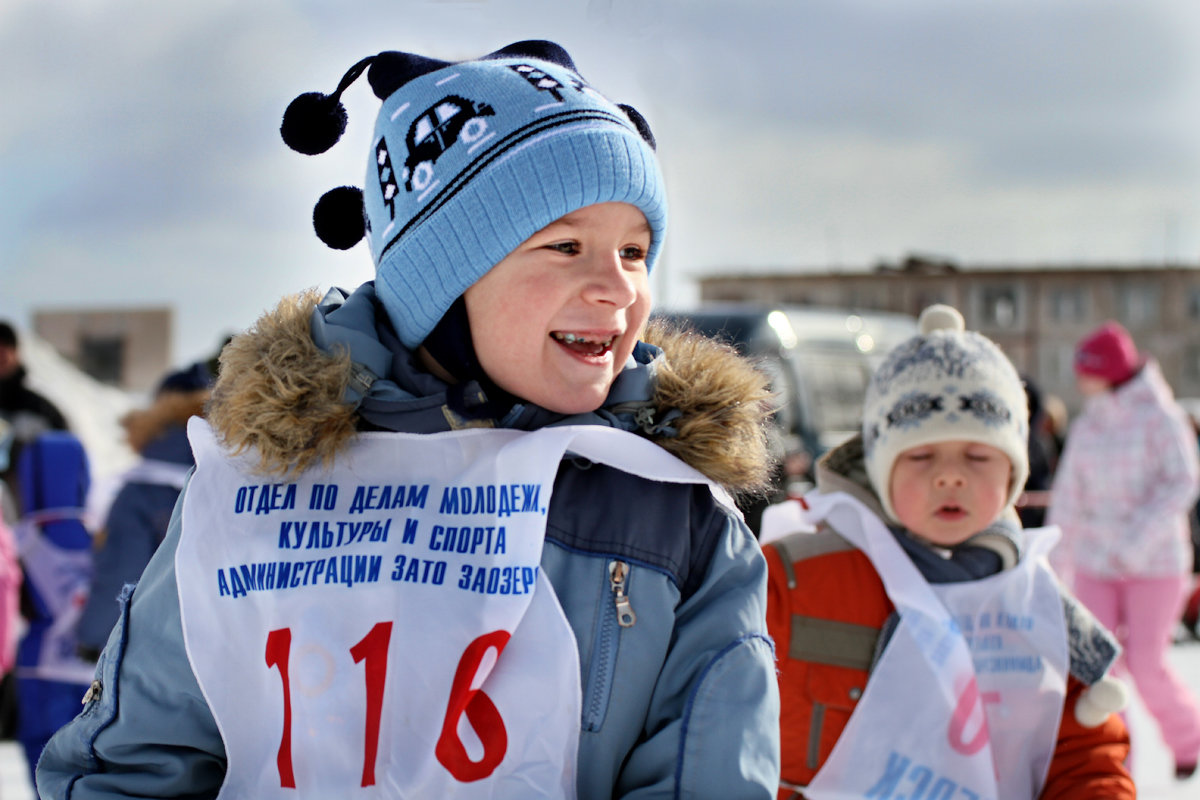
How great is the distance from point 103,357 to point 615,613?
1613cm

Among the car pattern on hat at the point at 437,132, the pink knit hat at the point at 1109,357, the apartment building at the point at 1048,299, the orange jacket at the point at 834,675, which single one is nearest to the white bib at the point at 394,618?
the car pattern on hat at the point at 437,132

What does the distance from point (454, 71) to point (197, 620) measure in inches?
31.0

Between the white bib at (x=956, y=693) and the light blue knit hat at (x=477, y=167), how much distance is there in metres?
0.96

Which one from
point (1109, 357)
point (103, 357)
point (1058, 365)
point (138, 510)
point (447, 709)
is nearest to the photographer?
point (447, 709)

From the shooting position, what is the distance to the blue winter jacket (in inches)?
50.3

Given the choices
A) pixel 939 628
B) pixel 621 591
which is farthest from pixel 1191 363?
pixel 621 591

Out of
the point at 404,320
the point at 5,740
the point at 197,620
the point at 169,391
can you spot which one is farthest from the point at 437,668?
the point at 5,740

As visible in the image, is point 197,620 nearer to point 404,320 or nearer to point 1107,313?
point 404,320

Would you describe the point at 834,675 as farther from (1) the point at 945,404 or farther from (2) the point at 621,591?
(2) the point at 621,591

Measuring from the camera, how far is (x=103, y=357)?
15797mm

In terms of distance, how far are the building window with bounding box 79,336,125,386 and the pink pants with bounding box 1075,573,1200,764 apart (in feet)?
45.3

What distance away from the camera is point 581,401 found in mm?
1410

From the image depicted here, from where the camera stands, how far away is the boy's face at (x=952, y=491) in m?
2.22

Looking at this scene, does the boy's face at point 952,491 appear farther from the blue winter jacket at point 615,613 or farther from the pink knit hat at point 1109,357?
the pink knit hat at point 1109,357
